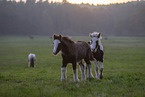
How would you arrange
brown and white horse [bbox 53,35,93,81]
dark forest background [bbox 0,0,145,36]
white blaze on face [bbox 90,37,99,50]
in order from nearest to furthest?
brown and white horse [bbox 53,35,93,81]
white blaze on face [bbox 90,37,99,50]
dark forest background [bbox 0,0,145,36]

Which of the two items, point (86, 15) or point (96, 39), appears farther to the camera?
point (86, 15)

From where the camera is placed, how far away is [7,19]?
125375 millimetres

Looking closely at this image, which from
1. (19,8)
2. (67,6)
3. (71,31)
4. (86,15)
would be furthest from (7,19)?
(86,15)

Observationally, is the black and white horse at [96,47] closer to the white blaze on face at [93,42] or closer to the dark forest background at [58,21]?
the white blaze on face at [93,42]

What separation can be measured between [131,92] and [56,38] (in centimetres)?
409

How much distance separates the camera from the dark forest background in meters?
127

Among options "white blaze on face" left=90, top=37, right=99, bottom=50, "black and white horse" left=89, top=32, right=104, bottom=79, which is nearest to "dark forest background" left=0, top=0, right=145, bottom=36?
"black and white horse" left=89, top=32, right=104, bottom=79

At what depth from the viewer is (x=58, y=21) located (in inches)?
5935

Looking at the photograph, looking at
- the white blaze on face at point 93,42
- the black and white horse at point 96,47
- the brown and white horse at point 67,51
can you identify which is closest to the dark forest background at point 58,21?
the black and white horse at point 96,47

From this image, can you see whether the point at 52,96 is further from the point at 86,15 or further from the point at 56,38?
the point at 86,15

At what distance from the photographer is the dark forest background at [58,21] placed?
127 metres

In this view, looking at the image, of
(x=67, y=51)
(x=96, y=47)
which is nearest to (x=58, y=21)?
(x=96, y=47)

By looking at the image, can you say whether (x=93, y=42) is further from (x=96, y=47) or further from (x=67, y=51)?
(x=67, y=51)

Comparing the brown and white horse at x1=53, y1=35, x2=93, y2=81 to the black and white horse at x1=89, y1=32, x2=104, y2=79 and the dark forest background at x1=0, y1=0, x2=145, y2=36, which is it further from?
the dark forest background at x1=0, y1=0, x2=145, y2=36
